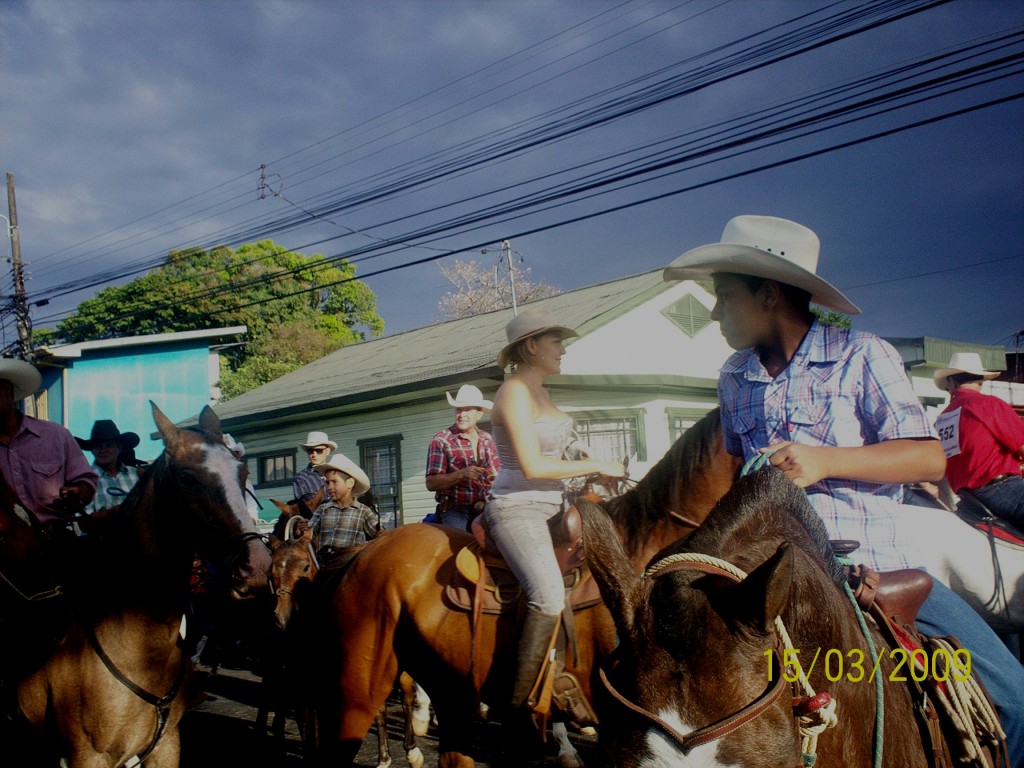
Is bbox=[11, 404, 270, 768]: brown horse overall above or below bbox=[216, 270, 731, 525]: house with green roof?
below

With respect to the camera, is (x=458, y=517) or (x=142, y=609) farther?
(x=458, y=517)

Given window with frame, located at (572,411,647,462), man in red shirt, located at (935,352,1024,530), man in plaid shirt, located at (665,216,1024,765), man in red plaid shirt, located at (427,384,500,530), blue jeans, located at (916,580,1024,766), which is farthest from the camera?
window with frame, located at (572,411,647,462)

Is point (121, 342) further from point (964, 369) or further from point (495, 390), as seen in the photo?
point (964, 369)

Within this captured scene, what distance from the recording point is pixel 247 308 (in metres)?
41.0

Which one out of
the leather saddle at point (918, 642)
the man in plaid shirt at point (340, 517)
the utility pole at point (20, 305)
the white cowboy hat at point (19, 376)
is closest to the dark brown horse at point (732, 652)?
the leather saddle at point (918, 642)

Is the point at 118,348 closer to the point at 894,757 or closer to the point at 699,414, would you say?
the point at 699,414

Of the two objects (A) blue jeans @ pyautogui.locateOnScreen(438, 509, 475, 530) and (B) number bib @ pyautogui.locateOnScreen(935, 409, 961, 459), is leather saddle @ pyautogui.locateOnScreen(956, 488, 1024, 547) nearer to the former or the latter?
(B) number bib @ pyautogui.locateOnScreen(935, 409, 961, 459)

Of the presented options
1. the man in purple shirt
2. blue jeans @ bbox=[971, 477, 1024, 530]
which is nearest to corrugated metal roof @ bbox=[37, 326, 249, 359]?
the man in purple shirt

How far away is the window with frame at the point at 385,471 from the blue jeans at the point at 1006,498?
11547mm

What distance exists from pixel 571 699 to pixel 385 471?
Answer: 12731mm

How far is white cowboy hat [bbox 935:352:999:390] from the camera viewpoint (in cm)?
737

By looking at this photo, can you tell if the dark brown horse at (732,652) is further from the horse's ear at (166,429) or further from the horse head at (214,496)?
the horse's ear at (166,429)

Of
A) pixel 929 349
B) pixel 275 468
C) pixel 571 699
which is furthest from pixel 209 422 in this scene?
pixel 929 349
